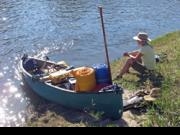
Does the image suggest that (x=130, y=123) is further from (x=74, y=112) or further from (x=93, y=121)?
(x=74, y=112)

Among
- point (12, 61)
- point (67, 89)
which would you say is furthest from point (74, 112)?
point (12, 61)

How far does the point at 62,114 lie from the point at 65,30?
1381cm

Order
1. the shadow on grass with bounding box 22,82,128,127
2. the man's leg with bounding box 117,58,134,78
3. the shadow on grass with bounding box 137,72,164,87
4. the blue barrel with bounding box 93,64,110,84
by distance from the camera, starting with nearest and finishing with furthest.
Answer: the shadow on grass with bounding box 22,82,128,127, the blue barrel with bounding box 93,64,110,84, the shadow on grass with bounding box 137,72,164,87, the man's leg with bounding box 117,58,134,78

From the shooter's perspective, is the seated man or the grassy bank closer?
the grassy bank

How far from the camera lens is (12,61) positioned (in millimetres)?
20453

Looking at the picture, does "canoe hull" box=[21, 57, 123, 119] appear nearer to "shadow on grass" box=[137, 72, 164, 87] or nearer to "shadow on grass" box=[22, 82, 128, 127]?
"shadow on grass" box=[22, 82, 128, 127]

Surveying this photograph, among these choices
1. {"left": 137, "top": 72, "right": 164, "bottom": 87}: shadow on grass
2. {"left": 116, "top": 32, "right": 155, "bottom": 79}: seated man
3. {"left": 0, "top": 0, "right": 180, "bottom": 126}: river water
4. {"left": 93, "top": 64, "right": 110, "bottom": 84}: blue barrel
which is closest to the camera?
{"left": 93, "top": 64, "right": 110, "bottom": 84}: blue barrel

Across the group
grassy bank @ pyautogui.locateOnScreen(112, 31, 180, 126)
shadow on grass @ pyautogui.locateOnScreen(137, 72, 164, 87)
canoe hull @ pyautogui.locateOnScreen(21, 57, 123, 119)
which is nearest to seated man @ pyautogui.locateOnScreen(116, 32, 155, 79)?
shadow on grass @ pyautogui.locateOnScreen(137, 72, 164, 87)

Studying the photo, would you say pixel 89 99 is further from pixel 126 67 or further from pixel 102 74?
pixel 126 67

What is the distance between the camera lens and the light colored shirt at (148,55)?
14398 millimetres

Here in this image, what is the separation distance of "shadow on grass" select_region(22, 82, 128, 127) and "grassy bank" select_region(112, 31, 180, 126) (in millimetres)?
1044

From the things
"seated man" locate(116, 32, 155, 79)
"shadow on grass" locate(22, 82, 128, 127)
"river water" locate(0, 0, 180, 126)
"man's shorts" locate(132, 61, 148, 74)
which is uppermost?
"seated man" locate(116, 32, 155, 79)

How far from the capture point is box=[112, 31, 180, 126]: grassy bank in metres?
11.1

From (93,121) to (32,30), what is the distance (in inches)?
606
